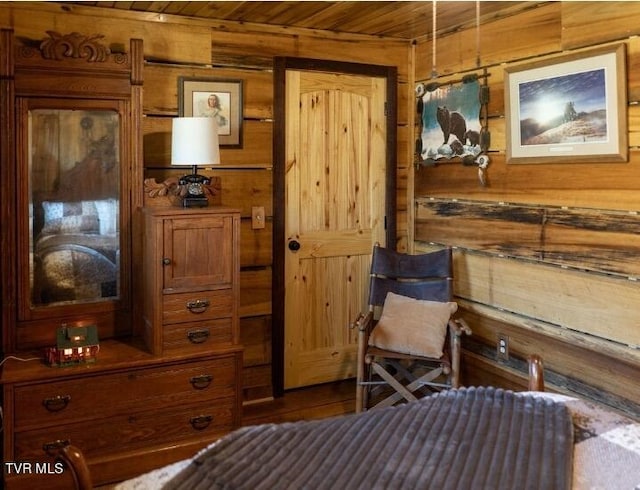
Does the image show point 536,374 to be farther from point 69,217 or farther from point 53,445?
point 69,217

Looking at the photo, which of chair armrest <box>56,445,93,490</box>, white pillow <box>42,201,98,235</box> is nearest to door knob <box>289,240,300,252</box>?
white pillow <box>42,201,98,235</box>

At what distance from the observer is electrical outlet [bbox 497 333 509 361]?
3.47 metres

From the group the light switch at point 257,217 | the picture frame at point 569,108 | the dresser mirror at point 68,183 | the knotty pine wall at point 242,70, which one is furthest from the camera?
the light switch at point 257,217

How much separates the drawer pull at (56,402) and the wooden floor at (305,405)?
1043 mm

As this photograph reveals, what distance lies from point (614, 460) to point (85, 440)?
2283 mm

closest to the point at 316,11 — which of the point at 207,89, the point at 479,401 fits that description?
the point at 207,89

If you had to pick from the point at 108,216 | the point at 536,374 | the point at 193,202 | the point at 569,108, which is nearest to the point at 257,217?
the point at 193,202

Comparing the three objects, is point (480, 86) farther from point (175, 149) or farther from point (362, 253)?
point (175, 149)

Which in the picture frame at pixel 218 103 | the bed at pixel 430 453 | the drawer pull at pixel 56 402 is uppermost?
the picture frame at pixel 218 103

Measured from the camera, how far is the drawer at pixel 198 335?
10.1ft

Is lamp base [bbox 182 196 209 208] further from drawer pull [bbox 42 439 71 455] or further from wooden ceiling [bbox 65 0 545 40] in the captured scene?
drawer pull [bbox 42 439 71 455]

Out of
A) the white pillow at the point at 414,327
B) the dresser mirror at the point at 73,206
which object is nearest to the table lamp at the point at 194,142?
the dresser mirror at the point at 73,206

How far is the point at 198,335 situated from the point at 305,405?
103cm

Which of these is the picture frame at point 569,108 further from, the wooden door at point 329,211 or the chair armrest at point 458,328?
the wooden door at point 329,211
